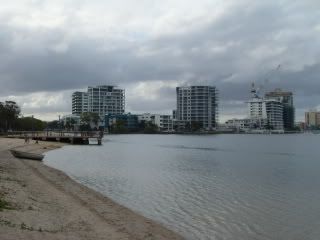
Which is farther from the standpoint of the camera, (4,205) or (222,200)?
(222,200)

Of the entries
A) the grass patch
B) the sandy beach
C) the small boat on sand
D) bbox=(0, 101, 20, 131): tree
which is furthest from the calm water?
bbox=(0, 101, 20, 131): tree

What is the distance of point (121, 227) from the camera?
19.0 metres

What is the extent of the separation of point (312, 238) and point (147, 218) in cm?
820

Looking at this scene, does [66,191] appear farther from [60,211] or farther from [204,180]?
[204,180]

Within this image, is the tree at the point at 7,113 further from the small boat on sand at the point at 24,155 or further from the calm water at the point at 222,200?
the calm water at the point at 222,200

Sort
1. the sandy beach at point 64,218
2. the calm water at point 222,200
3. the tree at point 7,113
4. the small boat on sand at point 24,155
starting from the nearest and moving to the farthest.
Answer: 1. the sandy beach at point 64,218
2. the calm water at point 222,200
3. the small boat on sand at point 24,155
4. the tree at point 7,113

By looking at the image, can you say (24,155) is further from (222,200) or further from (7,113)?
(7,113)

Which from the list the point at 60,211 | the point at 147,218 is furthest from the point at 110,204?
the point at 60,211

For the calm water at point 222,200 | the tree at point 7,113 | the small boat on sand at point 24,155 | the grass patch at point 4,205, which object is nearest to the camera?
the grass patch at point 4,205

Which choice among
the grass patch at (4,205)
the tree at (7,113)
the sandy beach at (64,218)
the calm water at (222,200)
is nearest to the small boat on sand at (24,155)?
the calm water at (222,200)

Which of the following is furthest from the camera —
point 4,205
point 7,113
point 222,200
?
point 7,113

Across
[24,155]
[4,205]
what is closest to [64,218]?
[4,205]

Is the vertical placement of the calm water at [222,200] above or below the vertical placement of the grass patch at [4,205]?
below

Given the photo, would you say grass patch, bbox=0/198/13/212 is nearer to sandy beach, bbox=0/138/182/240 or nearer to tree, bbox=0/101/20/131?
sandy beach, bbox=0/138/182/240
